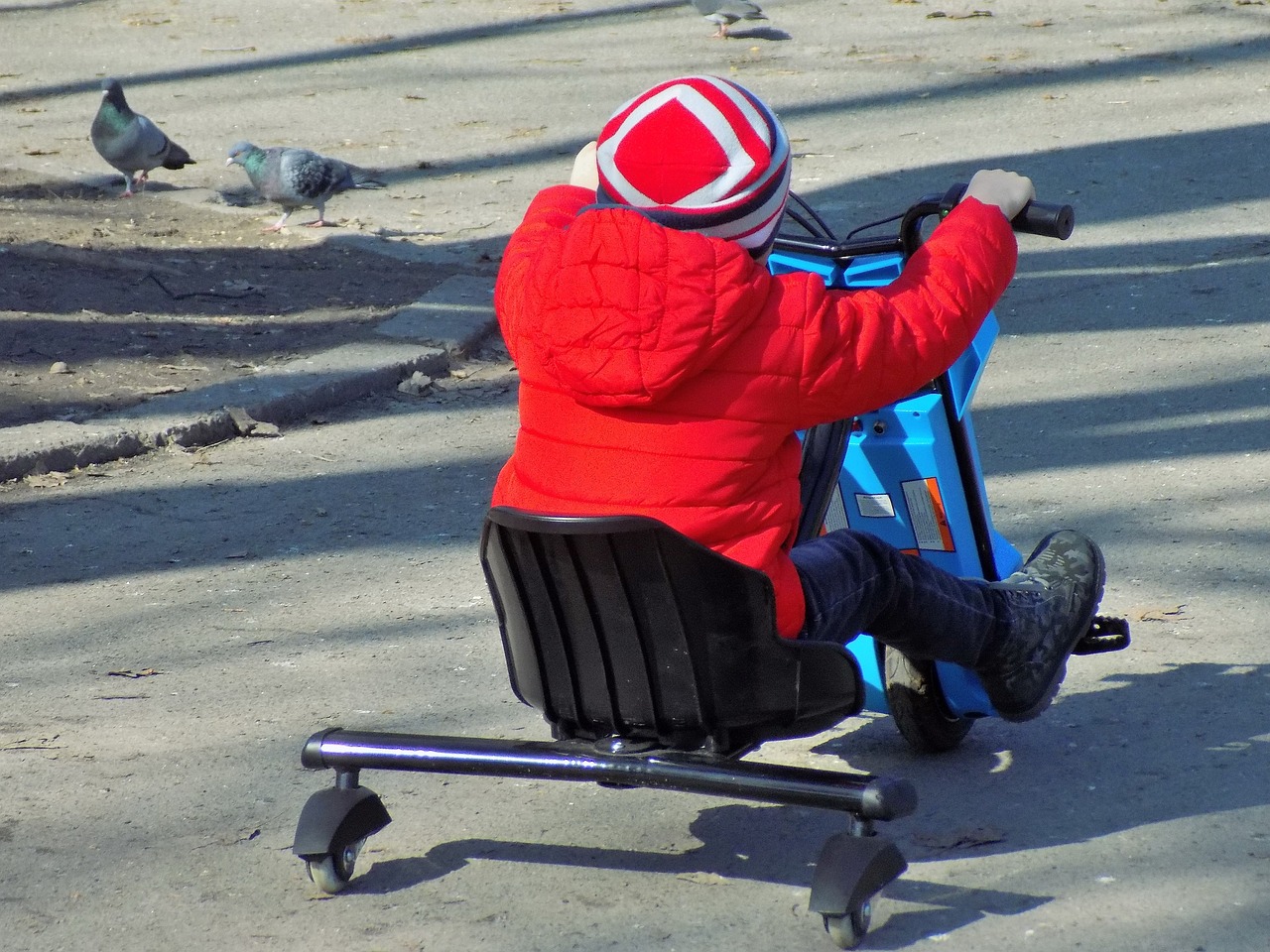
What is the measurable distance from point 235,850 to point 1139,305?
463cm

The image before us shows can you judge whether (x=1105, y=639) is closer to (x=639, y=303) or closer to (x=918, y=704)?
(x=918, y=704)

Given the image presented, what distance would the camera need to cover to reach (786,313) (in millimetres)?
2334

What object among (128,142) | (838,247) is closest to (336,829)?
(838,247)

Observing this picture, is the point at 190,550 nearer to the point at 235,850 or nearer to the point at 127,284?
the point at 235,850

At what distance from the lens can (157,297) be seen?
6.73 meters

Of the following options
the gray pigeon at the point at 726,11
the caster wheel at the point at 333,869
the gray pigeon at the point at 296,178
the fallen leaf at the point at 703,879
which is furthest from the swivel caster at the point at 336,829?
the gray pigeon at the point at 726,11

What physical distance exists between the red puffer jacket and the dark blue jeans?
0.29 ft

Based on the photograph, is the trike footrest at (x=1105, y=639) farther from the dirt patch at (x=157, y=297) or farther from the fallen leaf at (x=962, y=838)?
the dirt patch at (x=157, y=297)

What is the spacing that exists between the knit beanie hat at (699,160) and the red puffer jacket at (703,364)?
6cm

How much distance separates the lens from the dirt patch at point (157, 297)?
577 centimetres

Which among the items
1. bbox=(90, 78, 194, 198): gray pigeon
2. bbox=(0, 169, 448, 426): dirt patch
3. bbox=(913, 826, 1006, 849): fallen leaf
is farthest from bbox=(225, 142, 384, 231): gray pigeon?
bbox=(913, 826, 1006, 849): fallen leaf

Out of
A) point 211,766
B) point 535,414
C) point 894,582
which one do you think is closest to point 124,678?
point 211,766

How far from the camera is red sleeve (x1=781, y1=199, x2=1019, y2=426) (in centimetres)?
235

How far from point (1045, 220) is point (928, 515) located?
0.63m
